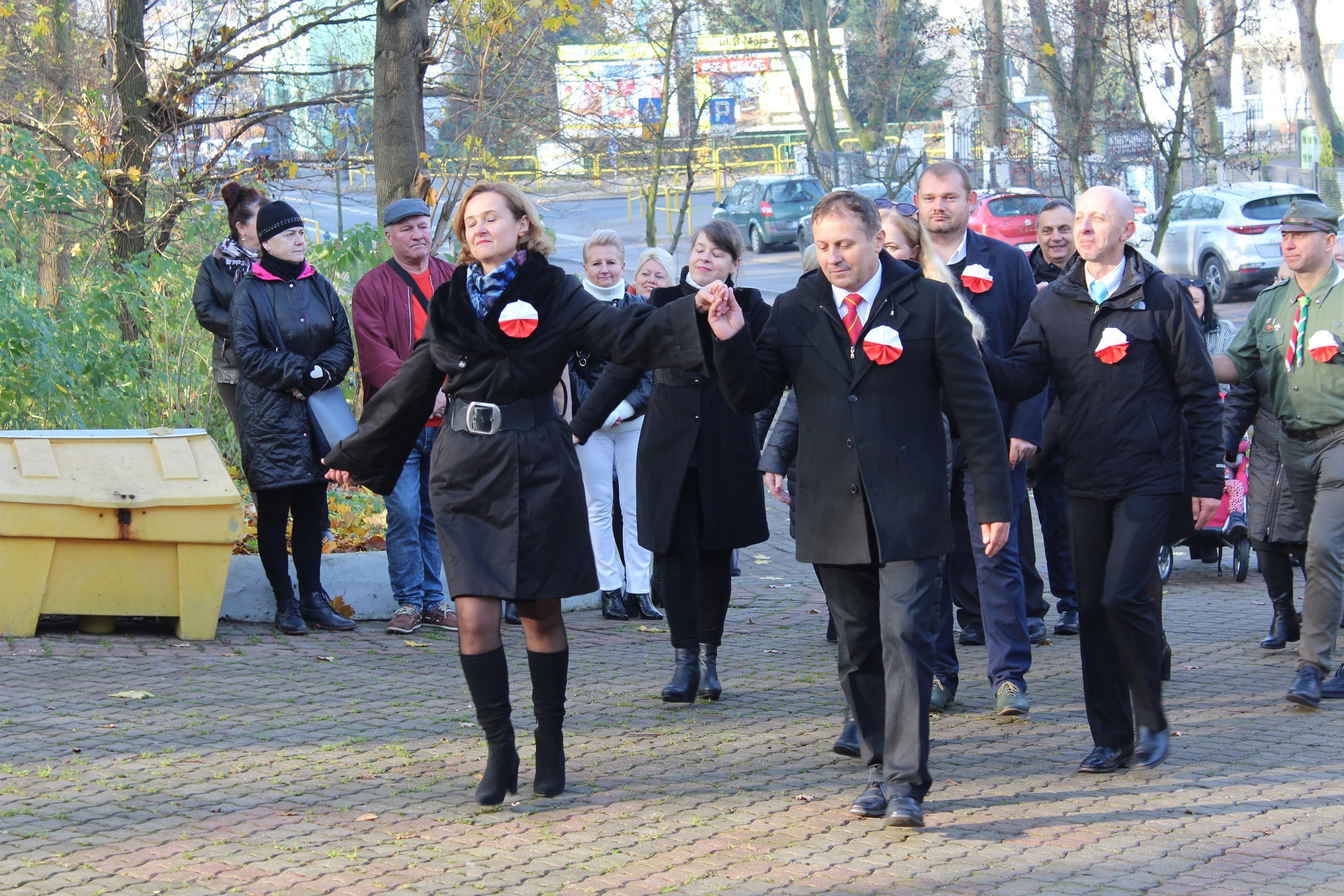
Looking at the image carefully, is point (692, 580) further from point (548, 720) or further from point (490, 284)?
point (490, 284)

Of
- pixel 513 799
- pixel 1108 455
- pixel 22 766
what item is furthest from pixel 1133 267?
pixel 22 766

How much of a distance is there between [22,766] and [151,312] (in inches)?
211

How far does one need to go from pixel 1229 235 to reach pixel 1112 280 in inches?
772

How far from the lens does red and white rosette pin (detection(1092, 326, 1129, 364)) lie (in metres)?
5.05

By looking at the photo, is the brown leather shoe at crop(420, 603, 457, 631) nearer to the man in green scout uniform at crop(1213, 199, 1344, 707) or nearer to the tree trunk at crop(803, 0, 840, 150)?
the man in green scout uniform at crop(1213, 199, 1344, 707)

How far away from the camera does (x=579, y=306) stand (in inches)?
189

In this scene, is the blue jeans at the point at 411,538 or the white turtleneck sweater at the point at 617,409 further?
the white turtleneck sweater at the point at 617,409

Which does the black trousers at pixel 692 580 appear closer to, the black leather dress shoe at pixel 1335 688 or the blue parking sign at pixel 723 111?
the black leather dress shoe at pixel 1335 688

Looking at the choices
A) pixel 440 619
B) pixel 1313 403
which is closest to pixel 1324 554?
pixel 1313 403

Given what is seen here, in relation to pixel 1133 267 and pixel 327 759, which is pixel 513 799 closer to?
pixel 327 759

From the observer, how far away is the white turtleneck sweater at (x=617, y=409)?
25.1ft

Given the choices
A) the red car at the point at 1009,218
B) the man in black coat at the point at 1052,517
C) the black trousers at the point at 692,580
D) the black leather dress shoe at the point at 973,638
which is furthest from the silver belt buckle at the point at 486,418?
the red car at the point at 1009,218

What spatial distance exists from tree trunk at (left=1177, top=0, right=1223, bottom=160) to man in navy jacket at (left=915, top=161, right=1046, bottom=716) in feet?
37.5

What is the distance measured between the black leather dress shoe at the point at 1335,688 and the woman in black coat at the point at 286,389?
15.0ft
